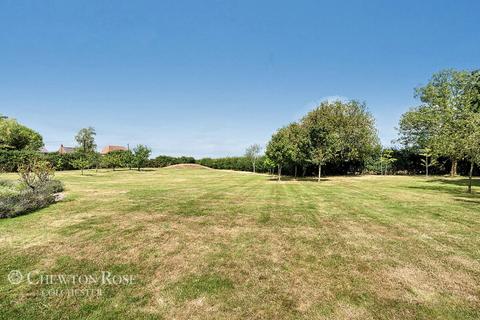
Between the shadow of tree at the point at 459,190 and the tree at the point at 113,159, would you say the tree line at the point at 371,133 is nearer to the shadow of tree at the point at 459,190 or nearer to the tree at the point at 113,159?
the shadow of tree at the point at 459,190

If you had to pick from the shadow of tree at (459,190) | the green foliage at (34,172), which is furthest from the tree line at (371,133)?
the green foliage at (34,172)

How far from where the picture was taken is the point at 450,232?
27.3 ft

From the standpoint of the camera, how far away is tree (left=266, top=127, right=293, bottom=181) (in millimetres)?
29359

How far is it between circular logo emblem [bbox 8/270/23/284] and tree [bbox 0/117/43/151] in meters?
61.7

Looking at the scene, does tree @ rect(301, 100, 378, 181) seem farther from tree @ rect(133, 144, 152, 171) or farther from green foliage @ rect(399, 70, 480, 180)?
tree @ rect(133, 144, 152, 171)

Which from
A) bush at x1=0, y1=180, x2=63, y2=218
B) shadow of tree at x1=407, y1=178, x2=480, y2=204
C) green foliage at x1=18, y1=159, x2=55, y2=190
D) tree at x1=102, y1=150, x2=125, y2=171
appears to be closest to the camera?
bush at x1=0, y1=180, x2=63, y2=218

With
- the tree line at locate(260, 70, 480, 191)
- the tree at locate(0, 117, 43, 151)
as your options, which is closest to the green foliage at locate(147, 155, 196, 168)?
Result: the tree at locate(0, 117, 43, 151)

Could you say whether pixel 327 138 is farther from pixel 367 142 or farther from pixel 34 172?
pixel 34 172

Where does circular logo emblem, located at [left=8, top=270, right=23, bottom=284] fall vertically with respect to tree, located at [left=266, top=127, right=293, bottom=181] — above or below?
below

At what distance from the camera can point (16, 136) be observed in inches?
2361

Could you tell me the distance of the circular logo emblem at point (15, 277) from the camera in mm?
4981

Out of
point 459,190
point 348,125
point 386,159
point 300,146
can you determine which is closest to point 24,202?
point 300,146

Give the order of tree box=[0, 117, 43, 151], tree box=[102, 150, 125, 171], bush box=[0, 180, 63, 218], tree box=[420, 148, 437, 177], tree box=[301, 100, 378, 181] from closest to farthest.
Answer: bush box=[0, 180, 63, 218] → tree box=[420, 148, 437, 177] → tree box=[301, 100, 378, 181] → tree box=[102, 150, 125, 171] → tree box=[0, 117, 43, 151]

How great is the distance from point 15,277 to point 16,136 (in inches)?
2867
